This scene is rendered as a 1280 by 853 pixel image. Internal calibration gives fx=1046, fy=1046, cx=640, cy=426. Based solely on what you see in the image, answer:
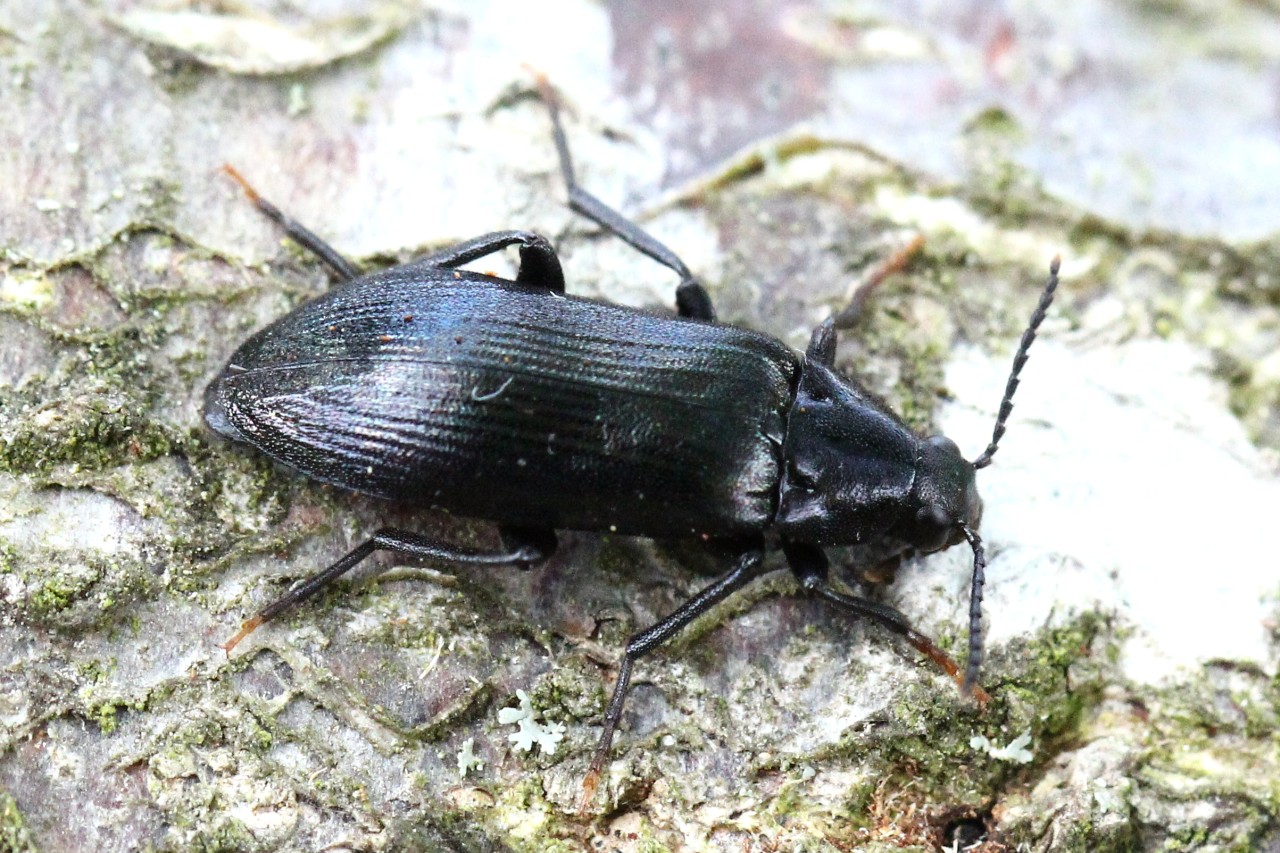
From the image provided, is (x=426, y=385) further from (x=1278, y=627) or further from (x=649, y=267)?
(x=1278, y=627)

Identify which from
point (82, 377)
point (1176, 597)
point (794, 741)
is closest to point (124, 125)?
point (82, 377)

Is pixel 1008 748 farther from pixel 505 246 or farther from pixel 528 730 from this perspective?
pixel 505 246

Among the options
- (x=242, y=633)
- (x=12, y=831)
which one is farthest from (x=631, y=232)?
(x=12, y=831)

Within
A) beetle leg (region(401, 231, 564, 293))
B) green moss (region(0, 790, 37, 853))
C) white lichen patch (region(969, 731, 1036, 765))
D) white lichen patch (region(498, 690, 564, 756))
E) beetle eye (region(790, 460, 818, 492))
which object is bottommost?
green moss (region(0, 790, 37, 853))

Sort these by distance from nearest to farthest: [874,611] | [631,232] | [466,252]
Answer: [874,611] < [466,252] < [631,232]

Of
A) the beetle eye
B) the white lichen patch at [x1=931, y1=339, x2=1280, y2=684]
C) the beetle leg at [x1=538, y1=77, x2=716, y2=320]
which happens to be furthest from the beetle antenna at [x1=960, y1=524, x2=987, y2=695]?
the beetle leg at [x1=538, y1=77, x2=716, y2=320]

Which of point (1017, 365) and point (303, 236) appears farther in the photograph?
point (303, 236)

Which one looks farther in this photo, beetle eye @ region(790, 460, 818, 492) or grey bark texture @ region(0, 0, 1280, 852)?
beetle eye @ region(790, 460, 818, 492)

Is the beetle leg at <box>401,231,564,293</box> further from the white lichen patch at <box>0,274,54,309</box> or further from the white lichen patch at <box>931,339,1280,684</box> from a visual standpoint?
the white lichen patch at <box>931,339,1280,684</box>
